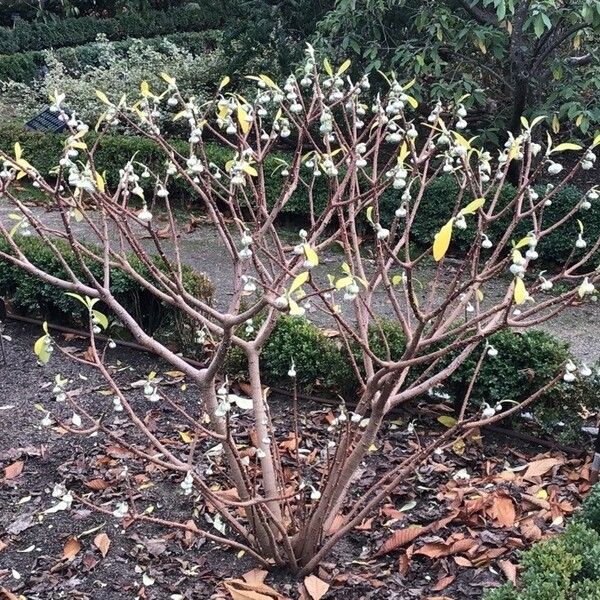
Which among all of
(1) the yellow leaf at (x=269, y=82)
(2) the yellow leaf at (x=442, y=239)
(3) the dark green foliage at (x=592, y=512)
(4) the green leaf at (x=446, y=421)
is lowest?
(4) the green leaf at (x=446, y=421)

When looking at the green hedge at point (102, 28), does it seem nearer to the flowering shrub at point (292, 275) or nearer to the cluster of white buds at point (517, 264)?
the flowering shrub at point (292, 275)

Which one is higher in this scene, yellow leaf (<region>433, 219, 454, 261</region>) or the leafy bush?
yellow leaf (<region>433, 219, 454, 261</region>)

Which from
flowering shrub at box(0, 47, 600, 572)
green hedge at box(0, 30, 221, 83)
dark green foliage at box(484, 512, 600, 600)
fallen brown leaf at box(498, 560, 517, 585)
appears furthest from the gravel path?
green hedge at box(0, 30, 221, 83)

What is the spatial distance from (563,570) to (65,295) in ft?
12.0

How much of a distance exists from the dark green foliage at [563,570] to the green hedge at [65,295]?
267 cm

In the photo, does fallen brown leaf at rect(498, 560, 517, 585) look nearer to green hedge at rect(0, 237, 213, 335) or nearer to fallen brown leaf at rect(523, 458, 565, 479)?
fallen brown leaf at rect(523, 458, 565, 479)

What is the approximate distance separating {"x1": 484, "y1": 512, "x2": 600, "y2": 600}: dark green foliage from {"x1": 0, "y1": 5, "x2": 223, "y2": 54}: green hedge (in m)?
14.3

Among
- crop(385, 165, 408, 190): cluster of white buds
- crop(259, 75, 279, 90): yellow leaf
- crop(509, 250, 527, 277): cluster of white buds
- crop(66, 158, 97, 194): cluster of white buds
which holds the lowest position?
crop(66, 158, 97, 194): cluster of white buds

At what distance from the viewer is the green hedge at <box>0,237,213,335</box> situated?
4656 millimetres

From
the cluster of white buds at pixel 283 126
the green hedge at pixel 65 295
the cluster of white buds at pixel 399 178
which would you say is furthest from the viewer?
the green hedge at pixel 65 295

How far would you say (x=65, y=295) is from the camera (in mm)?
4883

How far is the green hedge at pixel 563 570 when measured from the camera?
2121mm

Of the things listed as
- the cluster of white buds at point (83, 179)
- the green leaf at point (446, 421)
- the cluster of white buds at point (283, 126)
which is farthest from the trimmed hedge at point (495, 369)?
the cluster of white buds at point (83, 179)

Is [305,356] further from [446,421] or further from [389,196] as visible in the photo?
[389,196]
